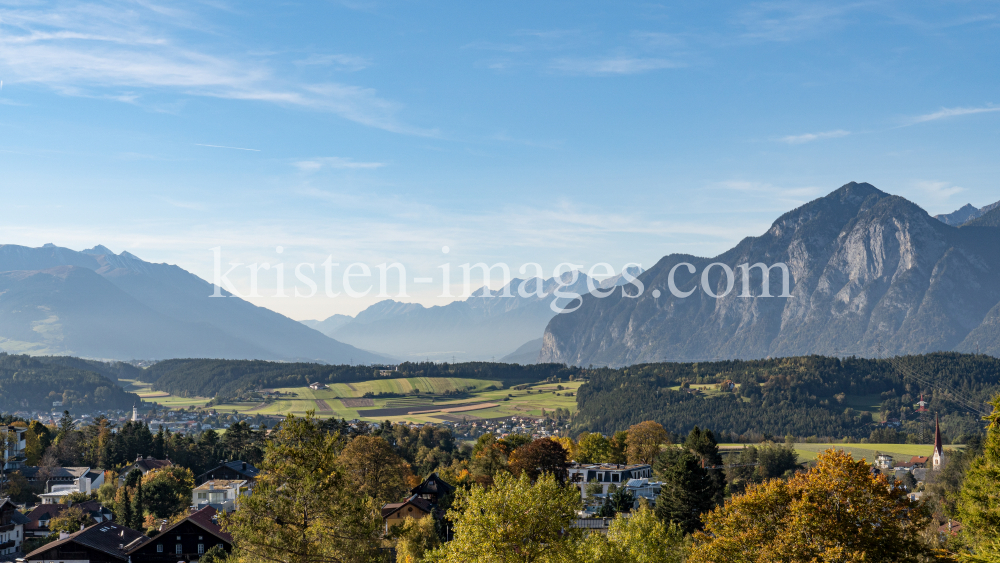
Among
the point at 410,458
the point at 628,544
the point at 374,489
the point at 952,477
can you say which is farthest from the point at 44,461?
the point at 952,477

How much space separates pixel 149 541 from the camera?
66875 mm

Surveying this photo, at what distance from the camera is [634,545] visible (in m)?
44.4

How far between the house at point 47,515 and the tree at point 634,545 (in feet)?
202

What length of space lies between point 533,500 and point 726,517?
25.3 feet

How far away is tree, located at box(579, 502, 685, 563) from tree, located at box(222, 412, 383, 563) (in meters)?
10.5

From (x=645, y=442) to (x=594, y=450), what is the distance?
8.07 metres

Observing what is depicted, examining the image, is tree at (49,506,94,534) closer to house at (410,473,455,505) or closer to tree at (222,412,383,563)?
house at (410,473,455,505)

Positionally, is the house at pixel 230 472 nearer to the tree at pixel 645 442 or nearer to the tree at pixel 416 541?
the tree at pixel 416 541

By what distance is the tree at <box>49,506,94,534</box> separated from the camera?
250ft

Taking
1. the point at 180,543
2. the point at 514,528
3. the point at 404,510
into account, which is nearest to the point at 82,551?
the point at 180,543

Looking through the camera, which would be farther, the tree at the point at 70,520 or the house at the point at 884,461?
the house at the point at 884,461

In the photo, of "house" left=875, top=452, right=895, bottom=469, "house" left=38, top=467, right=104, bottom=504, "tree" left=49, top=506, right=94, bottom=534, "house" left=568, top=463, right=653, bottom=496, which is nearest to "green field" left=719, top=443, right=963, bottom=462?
"house" left=875, top=452, right=895, bottom=469

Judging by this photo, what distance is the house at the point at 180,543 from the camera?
6694 cm

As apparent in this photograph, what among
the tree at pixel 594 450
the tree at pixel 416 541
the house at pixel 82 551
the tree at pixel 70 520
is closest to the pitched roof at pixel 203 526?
the house at pixel 82 551
